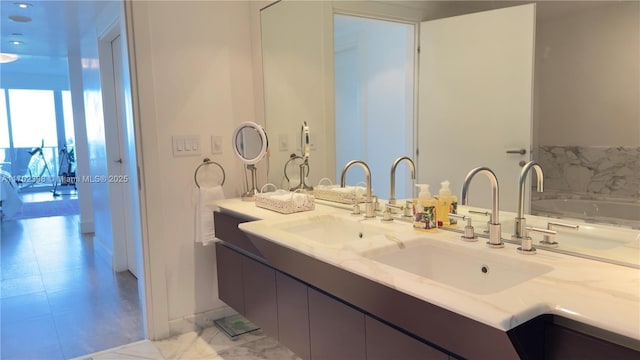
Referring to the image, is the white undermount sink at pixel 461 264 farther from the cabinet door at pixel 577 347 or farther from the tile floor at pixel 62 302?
the tile floor at pixel 62 302

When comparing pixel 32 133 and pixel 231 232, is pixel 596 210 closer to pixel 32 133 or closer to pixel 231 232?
pixel 231 232

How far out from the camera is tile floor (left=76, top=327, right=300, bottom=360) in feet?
7.75

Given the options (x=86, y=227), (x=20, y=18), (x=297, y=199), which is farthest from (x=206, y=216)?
(x=86, y=227)

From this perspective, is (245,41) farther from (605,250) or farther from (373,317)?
(605,250)

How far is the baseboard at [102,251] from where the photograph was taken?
13.4 feet

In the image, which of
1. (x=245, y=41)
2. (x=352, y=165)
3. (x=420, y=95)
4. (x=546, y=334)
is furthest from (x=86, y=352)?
(x=546, y=334)

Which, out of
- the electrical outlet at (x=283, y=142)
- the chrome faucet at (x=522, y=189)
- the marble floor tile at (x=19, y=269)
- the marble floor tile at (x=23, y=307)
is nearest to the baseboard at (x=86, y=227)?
the marble floor tile at (x=19, y=269)

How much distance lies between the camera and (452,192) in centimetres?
171

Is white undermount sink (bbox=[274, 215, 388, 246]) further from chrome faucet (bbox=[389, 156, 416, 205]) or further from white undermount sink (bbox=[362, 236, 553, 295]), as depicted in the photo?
white undermount sink (bbox=[362, 236, 553, 295])

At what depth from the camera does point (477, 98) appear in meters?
1.61

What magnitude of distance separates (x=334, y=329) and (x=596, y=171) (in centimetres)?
91

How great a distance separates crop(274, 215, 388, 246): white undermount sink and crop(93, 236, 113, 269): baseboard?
2.67 metres

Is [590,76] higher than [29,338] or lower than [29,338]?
higher

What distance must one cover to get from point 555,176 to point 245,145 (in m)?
1.75
